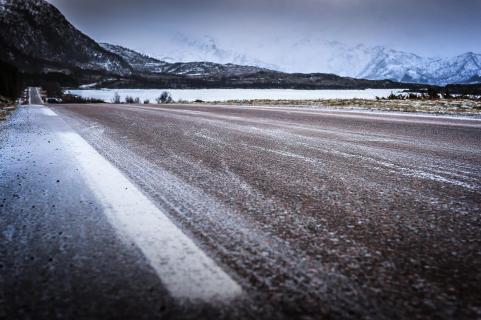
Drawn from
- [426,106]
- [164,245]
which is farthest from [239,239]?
[426,106]

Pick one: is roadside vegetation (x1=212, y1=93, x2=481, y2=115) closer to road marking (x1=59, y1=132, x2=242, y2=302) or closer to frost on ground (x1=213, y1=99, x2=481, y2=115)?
frost on ground (x1=213, y1=99, x2=481, y2=115)

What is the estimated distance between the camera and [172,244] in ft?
5.65

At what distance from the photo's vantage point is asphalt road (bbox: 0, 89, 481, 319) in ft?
4.10

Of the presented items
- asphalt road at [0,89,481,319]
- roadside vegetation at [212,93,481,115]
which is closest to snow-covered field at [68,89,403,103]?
roadside vegetation at [212,93,481,115]

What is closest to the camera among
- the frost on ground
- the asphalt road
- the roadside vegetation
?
the asphalt road

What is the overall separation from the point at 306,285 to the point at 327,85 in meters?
180

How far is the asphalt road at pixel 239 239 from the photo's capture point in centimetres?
125

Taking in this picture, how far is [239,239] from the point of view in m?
1.81

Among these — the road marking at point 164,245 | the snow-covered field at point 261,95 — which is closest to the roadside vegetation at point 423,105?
the snow-covered field at point 261,95

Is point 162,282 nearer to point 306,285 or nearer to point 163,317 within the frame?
point 163,317

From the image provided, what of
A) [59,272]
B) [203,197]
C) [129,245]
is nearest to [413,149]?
[203,197]

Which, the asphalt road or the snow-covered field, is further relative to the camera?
the snow-covered field

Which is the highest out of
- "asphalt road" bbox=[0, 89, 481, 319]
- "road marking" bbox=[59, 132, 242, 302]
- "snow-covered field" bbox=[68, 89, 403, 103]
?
"snow-covered field" bbox=[68, 89, 403, 103]

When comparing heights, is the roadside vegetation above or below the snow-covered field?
below
